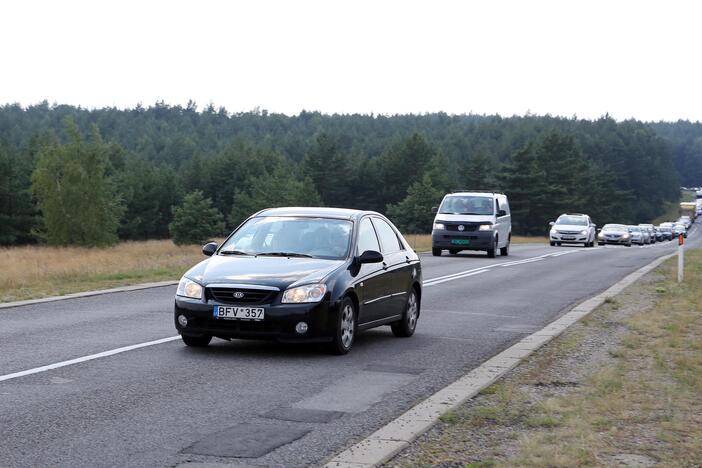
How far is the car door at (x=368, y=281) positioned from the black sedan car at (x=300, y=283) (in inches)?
0.4

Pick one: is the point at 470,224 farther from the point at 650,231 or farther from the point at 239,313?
the point at 650,231

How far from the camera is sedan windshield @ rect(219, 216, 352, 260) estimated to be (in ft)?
37.7

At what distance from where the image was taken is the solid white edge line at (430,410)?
6180mm

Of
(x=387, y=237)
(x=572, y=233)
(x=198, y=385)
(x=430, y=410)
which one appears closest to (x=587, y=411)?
(x=430, y=410)

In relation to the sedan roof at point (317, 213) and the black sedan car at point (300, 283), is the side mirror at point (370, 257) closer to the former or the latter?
the black sedan car at point (300, 283)

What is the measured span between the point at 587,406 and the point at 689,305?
9375 millimetres

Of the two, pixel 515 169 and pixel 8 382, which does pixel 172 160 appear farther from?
pixel 8 382

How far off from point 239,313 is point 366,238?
2.16 metres

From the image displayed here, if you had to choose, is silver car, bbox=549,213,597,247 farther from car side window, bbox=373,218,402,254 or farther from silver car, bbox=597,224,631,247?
car side window, bbox=373,218,402,254

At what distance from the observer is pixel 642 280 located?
22.8m

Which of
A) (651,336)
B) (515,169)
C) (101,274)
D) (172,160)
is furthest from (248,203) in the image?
(651,336)

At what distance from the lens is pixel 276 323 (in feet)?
34.1

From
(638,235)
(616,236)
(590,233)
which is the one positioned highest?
(590,233)

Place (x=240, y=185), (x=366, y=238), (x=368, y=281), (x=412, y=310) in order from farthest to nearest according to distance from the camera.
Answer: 1. (x=240, y=185)
2. (x=412, y=310)
3. (x=366, y=238)
4. (x=368, y=281)
